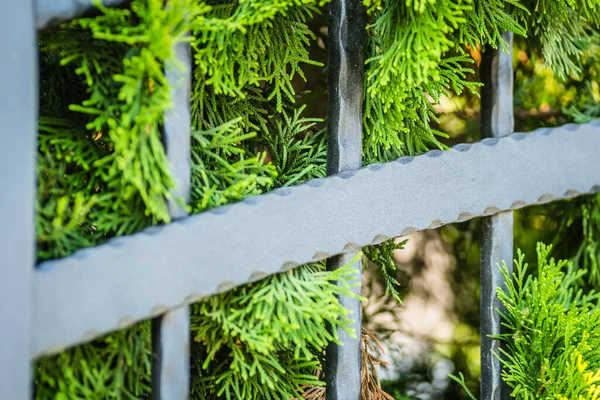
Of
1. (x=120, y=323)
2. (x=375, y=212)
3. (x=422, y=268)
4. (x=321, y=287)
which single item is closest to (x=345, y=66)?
(x=375, y=212)

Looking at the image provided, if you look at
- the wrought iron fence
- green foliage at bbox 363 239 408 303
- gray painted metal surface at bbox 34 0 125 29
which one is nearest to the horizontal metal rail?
the wrought iron fence

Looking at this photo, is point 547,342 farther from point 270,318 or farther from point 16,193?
point 16,193

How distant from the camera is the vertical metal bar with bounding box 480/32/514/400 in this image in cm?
110

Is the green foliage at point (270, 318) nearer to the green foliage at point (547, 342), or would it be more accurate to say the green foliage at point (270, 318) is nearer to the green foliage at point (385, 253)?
the green foliage at point (385, 253)

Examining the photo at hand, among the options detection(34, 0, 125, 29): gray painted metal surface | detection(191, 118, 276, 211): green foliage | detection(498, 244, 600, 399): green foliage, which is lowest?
detection(498, 244, 600, 399): green foliage

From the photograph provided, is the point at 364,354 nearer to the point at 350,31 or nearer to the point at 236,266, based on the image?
the point at 236,266

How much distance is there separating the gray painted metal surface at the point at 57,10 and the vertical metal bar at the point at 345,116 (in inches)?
13.7

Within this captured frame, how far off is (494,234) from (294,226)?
431mm

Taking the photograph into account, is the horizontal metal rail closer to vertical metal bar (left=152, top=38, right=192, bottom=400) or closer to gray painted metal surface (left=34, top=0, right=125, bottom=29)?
vertical metal bar (left=152, top=38, right=192, bottom=400)

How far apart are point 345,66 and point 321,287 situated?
33 centimetres

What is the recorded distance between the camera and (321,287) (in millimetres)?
918

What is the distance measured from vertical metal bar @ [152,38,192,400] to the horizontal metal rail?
33 mm

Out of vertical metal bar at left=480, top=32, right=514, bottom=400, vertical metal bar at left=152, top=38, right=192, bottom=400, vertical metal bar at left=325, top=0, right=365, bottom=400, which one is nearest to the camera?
vertical metal bar at left=152, top=38, right=192, bottom=400

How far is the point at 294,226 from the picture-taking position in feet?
2.81
